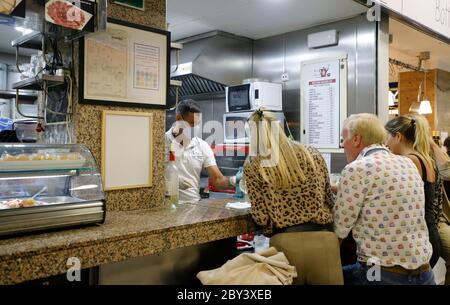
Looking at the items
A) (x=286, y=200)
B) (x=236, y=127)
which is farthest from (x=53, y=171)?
(x=236, y=127)

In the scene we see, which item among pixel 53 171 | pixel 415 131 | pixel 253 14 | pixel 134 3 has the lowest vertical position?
pixel 53 171

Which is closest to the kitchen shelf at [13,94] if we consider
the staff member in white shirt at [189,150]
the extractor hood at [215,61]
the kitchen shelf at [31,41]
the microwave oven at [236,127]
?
the extractor hood at [215,61]

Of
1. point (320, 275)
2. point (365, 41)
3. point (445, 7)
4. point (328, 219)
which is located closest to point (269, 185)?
point (328, 219)

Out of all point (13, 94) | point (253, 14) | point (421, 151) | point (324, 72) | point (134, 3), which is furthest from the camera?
point (13, 94)

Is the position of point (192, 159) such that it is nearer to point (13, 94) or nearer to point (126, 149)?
point (126, 149)

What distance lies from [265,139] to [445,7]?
3.78 meters

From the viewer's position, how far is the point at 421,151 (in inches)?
99.3

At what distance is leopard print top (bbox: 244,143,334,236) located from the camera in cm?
185

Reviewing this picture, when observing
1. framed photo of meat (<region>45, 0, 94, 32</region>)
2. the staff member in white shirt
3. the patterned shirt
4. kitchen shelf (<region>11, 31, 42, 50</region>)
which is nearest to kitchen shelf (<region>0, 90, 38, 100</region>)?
the staff member in white shirt

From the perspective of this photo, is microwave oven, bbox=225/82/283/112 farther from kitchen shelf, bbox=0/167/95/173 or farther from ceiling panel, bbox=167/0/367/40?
kitchen shelf, bbox=0/167/95/173

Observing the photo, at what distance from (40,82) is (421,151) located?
2.27 meters

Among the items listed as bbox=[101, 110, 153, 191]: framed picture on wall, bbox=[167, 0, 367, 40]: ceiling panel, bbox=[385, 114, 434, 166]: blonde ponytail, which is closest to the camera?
bbox=[101, 110, 153, 191]: framed picture on wall

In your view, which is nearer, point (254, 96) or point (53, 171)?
point (53, 171)

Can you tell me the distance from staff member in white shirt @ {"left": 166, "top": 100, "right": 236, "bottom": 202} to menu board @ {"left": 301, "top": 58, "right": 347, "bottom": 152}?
4.78ft
